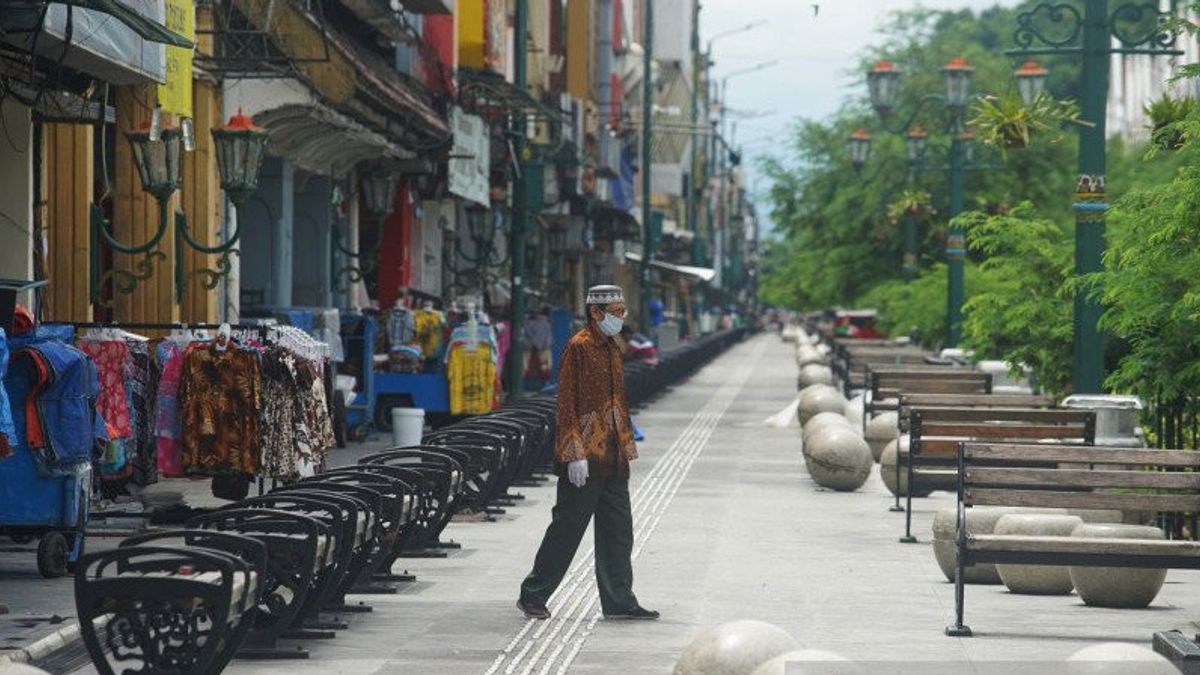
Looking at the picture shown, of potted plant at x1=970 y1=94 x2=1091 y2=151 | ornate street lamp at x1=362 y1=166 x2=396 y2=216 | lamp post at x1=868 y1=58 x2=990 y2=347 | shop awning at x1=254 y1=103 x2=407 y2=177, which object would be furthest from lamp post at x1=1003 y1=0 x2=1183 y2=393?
lamp post at x1=868 y1=58 x2=990 y2=347

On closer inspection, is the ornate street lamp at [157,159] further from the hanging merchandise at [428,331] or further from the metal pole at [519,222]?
the metal pole at [519,222]

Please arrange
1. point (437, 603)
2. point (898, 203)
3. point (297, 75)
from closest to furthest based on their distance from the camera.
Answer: point (437, 603), point (297, 75), point (898, 203)

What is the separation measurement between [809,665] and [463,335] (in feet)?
80.2

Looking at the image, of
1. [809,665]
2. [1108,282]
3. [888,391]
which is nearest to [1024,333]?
[888,391]

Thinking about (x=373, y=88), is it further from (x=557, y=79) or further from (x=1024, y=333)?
(x=557, y=79)

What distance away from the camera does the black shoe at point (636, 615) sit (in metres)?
14.0

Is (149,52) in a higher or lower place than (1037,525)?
higher

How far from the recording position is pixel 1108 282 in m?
17.7

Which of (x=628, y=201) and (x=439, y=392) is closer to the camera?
(x=439, y=392)

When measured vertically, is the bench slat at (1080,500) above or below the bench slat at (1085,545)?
above

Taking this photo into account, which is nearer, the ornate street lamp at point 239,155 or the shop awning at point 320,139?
the ornate street lamp at point 239,155

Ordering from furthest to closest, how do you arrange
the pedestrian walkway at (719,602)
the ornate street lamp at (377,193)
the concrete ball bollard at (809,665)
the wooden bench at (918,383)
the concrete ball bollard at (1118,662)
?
the ornate street lamp at (377,193) → the wooden bench at (918,383) → the pedestrian walkway at (719,602) → the concrete ball bollard at (1118,662) → the concrete ball bollard at (809,665)

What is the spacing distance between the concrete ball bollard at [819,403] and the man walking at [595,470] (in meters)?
18.9

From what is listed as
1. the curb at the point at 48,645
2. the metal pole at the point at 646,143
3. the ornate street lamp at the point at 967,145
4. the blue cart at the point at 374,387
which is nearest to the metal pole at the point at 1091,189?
the curb at the point at 48,645
